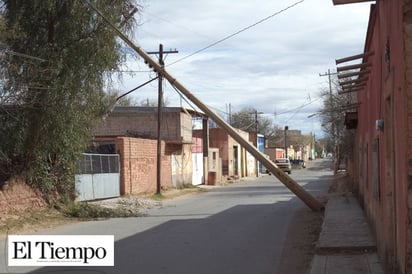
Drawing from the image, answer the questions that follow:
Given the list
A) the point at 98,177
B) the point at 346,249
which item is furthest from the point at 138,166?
the point at 346,249

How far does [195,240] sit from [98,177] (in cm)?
1303

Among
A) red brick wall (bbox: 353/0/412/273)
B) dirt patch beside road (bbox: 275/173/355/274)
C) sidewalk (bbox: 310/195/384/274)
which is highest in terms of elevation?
red brick wall (bbox: 353/0/412/273)

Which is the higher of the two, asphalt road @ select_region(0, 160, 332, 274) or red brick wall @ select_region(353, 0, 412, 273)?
red brick wall @ select_region(353, 0, 412, 273)

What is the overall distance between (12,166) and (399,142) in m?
14.7

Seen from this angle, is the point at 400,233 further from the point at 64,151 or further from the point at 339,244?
the point at 64,151

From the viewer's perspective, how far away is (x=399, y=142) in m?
6.73

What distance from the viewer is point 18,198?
1823cm

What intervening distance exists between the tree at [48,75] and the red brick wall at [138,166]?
10086 mm

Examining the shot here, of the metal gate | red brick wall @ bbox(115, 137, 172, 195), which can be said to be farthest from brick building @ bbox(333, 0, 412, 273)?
red brick wall @ bbox(115, 137, 172, 195)

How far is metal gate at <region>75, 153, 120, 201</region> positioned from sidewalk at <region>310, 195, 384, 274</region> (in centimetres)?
1130

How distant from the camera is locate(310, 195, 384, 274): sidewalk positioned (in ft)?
30.5

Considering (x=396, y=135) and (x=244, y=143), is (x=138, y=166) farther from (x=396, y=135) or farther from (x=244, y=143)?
(x=396, y=135)

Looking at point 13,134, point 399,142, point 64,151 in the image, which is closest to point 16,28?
point 13,134

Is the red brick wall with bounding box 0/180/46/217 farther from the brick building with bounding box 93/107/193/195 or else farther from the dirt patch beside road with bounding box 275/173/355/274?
the brick building with bounding box 93/107/193/195
